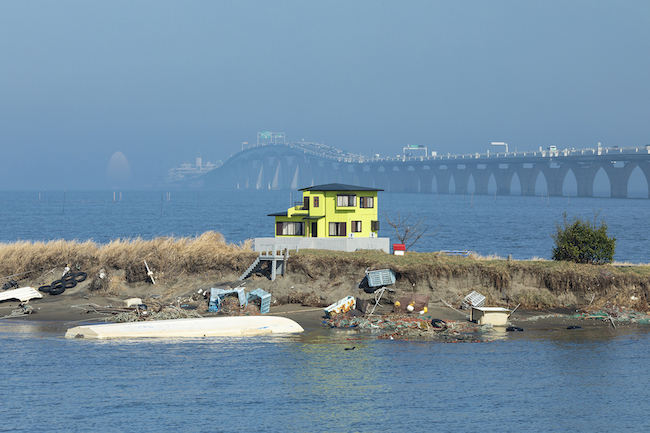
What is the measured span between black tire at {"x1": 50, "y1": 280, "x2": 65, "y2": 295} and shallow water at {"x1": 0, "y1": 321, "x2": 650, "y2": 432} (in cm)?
1128

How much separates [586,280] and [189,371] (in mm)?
28334

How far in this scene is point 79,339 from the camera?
4072 cm

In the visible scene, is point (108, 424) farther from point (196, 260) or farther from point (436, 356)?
point (196, 260)

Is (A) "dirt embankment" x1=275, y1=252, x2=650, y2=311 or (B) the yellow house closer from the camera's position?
(A) "dirt embankment" x1=275, y1=252, x2=650, y2=311

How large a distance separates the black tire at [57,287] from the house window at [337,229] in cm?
2248

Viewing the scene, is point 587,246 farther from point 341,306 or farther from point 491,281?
point 341,306

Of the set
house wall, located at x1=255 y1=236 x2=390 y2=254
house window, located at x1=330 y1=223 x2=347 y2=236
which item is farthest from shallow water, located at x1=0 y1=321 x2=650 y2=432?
house window, located at x1=330 y1=223 x2=347 y2=236

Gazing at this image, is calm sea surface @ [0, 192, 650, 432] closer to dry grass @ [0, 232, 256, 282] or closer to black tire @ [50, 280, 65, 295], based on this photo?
black tire @ [50, 280, 65, 295]

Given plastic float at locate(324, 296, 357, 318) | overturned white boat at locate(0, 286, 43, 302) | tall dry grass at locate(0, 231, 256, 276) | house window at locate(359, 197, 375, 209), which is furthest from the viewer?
house window at locate(359, 197, 375, 209)

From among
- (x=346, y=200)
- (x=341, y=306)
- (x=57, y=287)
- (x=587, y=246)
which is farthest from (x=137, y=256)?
(x=587, y=246)

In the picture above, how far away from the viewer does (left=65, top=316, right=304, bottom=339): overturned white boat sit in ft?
136

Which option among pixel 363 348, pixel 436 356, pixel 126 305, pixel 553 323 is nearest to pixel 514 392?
pixel 436 356

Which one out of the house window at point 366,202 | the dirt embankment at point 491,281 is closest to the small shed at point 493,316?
the dirt embankment at point 491,281

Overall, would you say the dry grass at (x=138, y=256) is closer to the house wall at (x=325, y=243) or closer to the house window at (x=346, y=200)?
the house wall at (x=325, y=243)
